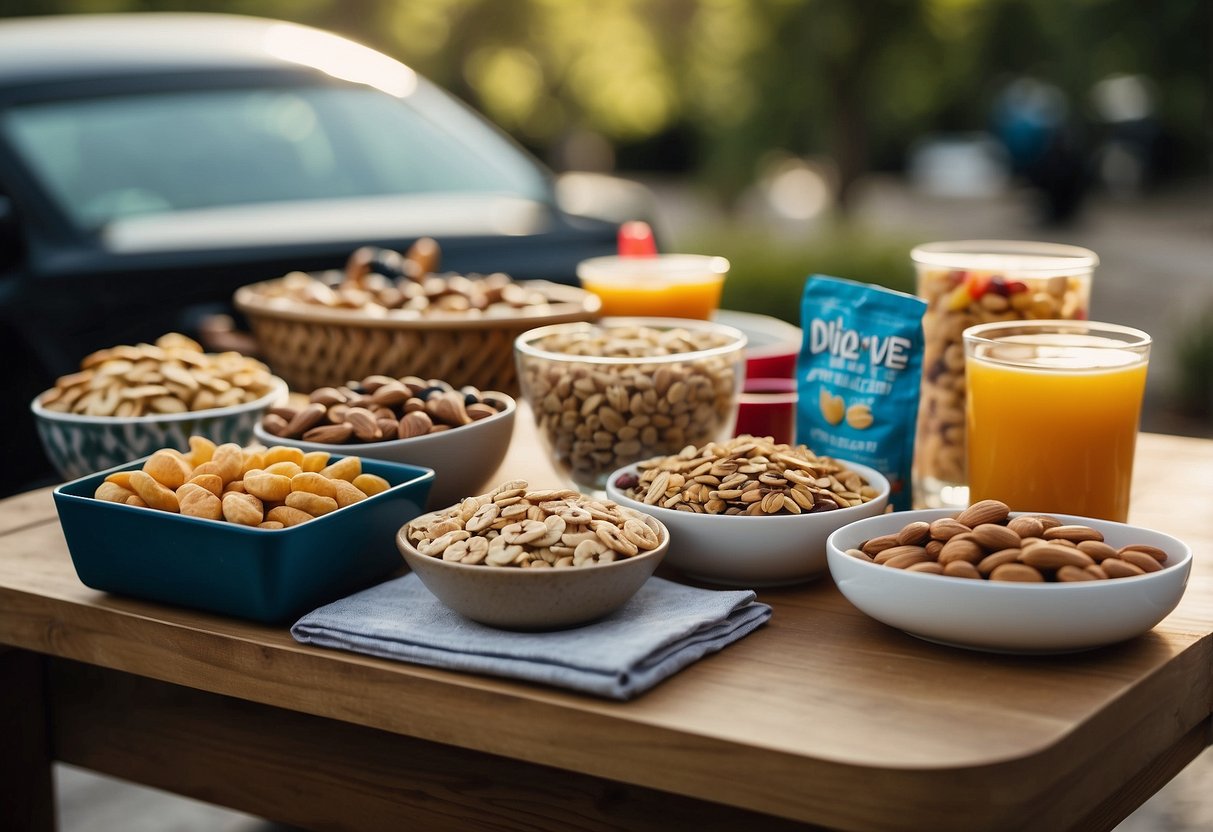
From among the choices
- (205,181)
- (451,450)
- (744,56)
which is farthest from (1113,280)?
(451,450)

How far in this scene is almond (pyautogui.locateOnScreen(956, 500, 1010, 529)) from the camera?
1102 mm

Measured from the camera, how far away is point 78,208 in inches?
99.6

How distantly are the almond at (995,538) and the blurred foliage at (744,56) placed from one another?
7172 millimetres

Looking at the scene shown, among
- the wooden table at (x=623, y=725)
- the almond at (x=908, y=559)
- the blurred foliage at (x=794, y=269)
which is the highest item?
the almond at (x=908, y=559)

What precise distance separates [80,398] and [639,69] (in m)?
10.1

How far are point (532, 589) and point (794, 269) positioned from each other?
16.6 feet

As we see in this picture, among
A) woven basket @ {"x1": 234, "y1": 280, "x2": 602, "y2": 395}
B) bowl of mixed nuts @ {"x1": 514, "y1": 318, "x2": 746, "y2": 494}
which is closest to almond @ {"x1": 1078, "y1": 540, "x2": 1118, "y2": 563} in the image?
bowl of mixed nuts @ {"x1": 514, "y1": 318, "x2": 746, "y2": 494}

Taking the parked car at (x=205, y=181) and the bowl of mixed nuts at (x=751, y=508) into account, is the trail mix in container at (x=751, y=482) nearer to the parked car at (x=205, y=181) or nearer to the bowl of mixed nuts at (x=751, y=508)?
the bowl of mixed nuts at (x=751, y=508)

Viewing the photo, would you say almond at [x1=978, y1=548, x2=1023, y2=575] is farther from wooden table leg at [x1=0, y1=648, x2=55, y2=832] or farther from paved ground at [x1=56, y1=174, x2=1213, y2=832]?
paved ground at [x1=56, y1=174, x2=1213, y2=832]

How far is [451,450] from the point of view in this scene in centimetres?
139

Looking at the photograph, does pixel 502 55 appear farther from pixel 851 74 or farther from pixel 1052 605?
pixel 1052 605

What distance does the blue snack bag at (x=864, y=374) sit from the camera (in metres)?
1.33

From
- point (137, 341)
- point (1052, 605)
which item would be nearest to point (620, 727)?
point (1052, 605)

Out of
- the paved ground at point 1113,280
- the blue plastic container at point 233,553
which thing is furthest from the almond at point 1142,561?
the paved ground at point 1113,280
